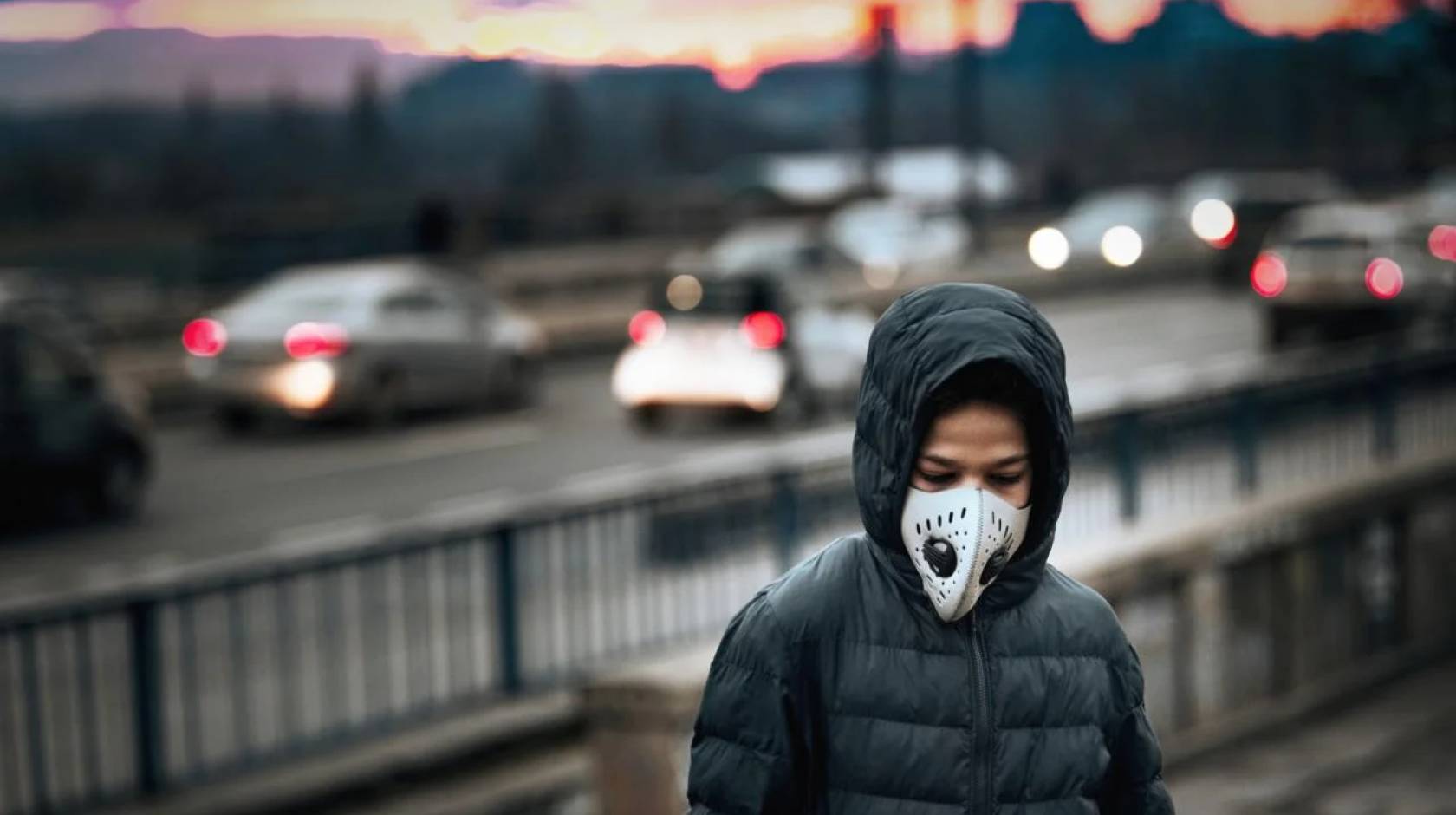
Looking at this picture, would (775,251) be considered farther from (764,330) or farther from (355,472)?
(355,472)

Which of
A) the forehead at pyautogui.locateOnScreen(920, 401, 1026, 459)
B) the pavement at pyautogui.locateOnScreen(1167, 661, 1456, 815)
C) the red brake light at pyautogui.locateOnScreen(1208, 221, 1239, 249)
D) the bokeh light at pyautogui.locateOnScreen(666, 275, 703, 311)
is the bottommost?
the red brake light at pyautogui.locateOnScreen(1208, 221, 1239, 249)

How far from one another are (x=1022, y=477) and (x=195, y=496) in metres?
15.4

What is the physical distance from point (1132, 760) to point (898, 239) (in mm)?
39328

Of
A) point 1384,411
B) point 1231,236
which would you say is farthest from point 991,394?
point 1231,236

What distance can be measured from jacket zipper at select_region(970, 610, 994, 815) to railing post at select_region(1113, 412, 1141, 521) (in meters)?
7.91

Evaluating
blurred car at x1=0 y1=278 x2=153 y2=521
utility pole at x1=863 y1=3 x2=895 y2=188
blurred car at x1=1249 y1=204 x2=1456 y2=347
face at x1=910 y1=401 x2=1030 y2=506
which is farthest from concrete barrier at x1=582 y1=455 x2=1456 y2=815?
utility pole at x1=863 y1=3 x2=895 y2=188

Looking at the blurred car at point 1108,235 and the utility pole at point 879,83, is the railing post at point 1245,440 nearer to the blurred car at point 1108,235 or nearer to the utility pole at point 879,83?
the utility pole at point 879,83

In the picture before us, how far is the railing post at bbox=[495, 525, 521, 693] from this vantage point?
8.26 metres

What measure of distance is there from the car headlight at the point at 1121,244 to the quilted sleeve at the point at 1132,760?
41.5m

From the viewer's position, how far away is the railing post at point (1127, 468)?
35.1ft

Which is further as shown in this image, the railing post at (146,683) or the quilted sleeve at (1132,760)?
the railing post at (146,683)

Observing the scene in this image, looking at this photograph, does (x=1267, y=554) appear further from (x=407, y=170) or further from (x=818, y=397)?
(x=407, y=170)

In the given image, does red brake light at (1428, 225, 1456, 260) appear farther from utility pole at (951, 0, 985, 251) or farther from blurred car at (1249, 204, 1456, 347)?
utility pole at (951, 0, 985, 251)

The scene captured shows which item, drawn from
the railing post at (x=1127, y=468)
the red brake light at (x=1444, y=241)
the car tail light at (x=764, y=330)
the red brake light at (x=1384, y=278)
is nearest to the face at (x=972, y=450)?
the railing post at (x=1127, y=468)
